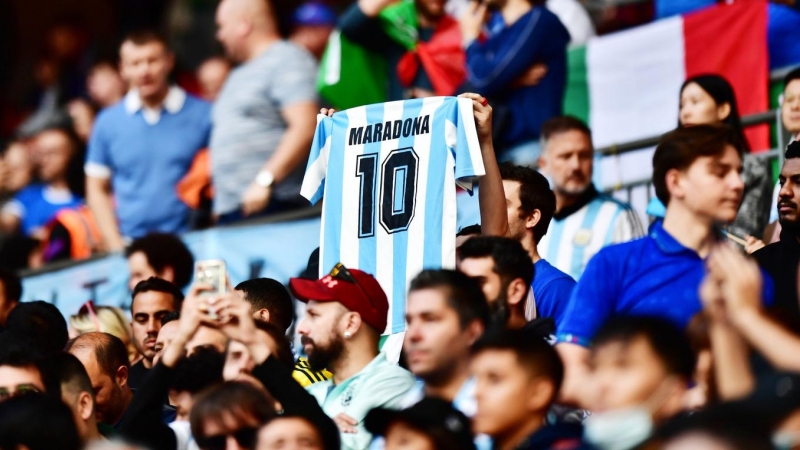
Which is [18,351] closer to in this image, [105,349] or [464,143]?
[105,349]

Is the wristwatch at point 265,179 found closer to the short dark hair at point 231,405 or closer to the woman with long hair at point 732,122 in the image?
the woman with long hair at point 732,122

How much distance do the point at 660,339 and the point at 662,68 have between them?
18.8ft

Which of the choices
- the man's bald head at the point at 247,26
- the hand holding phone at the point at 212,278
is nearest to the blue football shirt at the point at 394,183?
the hand holding phone at the point at 212,278

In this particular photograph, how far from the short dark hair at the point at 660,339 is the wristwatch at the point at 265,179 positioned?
570 centimetres

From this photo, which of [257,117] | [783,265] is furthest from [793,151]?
[257,117]

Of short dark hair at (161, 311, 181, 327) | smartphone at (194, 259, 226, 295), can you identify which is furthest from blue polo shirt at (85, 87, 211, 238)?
smartphone at (194, 259, 226, 295)

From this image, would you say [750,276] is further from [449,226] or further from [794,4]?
[794,4]

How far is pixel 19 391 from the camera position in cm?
766

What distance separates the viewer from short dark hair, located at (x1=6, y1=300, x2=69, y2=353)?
9086mm

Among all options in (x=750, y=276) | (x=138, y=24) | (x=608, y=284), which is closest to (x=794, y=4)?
(x=608, y=284)

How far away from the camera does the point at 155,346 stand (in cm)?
864

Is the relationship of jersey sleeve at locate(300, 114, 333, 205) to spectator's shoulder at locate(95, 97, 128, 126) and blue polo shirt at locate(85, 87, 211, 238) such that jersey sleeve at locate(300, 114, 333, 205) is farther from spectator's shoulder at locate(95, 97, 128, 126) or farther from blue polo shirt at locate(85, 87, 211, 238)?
spectator's shoulder at locate(95, 97, 128, 126)

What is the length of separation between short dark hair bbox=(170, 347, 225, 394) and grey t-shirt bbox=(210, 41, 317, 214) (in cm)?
412

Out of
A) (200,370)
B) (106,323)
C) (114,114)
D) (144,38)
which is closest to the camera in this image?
(200,370)
